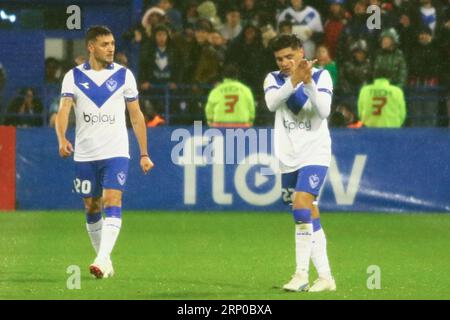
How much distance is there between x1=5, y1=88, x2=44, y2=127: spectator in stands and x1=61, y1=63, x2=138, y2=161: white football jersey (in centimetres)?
939

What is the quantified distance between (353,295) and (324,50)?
1044 centimetres

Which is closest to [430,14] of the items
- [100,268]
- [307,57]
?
[307,57]

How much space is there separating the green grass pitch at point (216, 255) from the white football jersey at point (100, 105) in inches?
45.3

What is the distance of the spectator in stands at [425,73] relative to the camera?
21.5 m

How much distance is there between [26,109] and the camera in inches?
861

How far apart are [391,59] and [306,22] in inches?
96.7

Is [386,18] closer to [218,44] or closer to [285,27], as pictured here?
[285,27]

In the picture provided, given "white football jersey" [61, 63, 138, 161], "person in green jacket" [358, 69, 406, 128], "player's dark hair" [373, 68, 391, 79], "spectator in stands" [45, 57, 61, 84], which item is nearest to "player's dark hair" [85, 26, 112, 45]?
"white football jersey" [61, 63, 138, 161]

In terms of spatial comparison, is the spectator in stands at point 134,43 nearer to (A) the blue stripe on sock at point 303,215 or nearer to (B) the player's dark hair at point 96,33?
(B) the player's dark hair at point 96,33

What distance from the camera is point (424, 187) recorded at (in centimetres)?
2000

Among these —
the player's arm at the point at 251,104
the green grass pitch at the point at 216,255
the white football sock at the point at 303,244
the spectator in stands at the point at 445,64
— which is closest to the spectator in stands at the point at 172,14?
the player's arm at the point at 251,104

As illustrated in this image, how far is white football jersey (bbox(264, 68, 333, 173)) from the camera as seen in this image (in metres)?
11.2

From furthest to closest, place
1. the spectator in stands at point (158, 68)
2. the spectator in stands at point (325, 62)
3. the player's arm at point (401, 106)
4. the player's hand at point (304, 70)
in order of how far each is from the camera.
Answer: the spectator in stands at point (158, 68) → the spectator in stands at point (325, 62) → the player's arm at point (401, 106) → the player's hand at point (304, 70)
